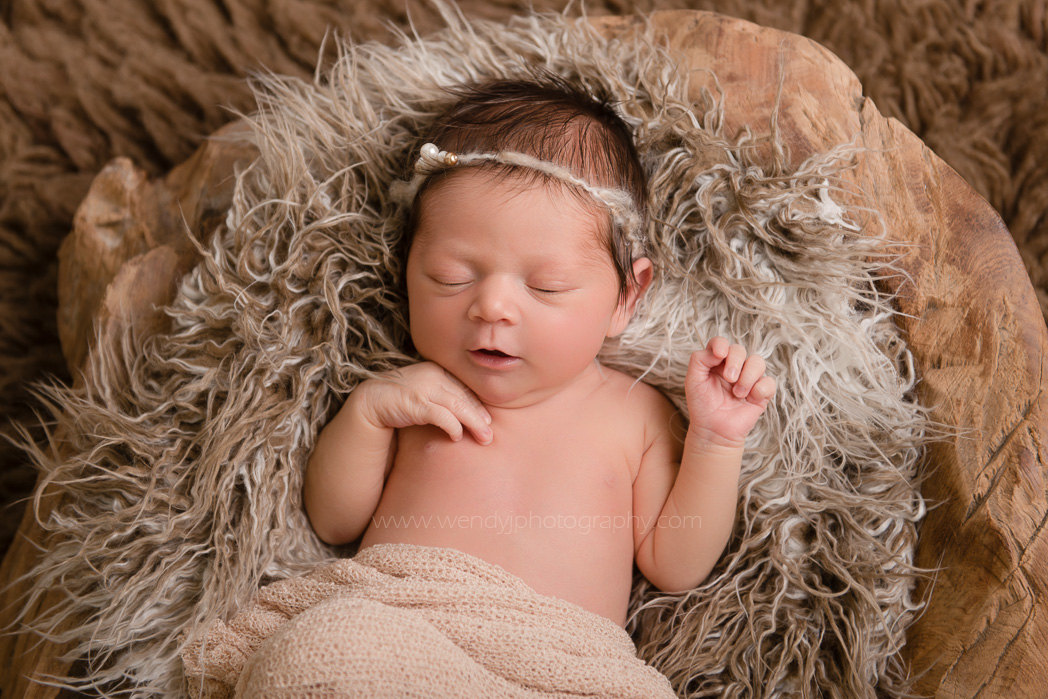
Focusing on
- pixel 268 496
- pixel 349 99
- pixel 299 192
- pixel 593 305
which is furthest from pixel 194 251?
pixel 593 305

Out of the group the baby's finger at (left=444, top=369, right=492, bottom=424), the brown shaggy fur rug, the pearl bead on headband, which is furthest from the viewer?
the brown shaggy fur rug

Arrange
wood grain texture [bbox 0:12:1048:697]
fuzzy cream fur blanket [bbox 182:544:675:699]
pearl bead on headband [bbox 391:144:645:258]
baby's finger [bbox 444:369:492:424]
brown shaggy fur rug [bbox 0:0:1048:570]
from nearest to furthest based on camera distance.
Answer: fuzzy cream fur blanket [bbox 182:544:675:699], wood grain texture [bbox 0:12:1048:697], pearl bead on headband [bbox 391:144:645:258], baby's finger [bbox 444:369:492:424], brown shaggy fur rug [bbox 0:0:1048:570]

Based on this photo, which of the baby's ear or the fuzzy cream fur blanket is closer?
the fuzzy cream fur blanket

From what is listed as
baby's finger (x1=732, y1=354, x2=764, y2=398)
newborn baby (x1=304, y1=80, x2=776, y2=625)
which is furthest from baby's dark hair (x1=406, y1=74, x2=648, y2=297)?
baby's finger (x1=732, y1=354, x2=764, y2=398)

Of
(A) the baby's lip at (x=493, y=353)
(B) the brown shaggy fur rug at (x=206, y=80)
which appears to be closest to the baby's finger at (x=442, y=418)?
(A) the baby's lip at (x=493, y=353)

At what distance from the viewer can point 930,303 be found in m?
1.58

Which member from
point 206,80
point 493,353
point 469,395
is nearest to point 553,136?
point 493,353

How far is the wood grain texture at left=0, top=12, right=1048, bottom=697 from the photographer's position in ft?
4.53

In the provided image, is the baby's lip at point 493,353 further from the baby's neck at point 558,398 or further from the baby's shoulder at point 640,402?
the baby's shoulder at point 640,402

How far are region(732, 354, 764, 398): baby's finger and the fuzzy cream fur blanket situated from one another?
0.51 m

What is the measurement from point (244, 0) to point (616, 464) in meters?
1.78

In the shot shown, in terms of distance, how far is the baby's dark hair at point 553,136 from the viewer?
151cm

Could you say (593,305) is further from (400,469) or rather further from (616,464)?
(400,469)

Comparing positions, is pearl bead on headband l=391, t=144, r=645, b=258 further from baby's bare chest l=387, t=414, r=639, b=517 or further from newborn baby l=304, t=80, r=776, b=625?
baby's bare chest l=387, t=414, r=639, b=517
